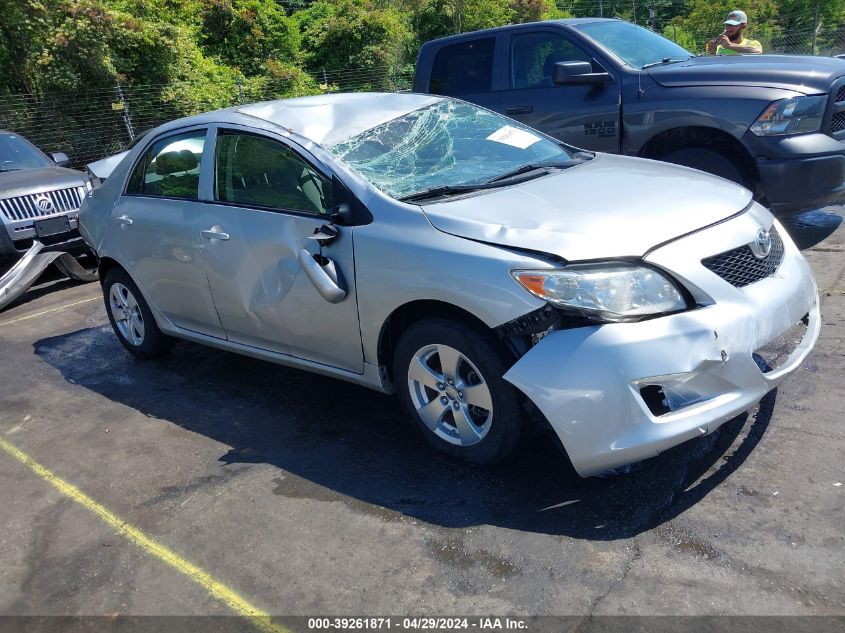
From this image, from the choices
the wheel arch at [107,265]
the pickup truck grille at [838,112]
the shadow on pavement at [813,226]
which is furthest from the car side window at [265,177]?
the shadow on pavement at [813,226]

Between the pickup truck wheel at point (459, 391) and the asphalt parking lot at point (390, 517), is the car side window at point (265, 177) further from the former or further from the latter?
the asphalt parking lot at point (390, 517)

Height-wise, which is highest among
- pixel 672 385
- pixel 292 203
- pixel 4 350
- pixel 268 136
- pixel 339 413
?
pixel 268 136

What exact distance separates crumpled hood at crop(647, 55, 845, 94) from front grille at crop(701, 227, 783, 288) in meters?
2.85

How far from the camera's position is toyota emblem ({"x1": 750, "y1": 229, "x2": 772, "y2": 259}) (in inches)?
139

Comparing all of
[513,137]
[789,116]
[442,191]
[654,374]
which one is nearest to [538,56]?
[789,116]

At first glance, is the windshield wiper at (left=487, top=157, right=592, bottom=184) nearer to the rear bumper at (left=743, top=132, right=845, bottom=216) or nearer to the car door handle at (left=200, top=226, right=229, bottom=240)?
the car door handle at (left=200, top=226, right=229, bottom=240)

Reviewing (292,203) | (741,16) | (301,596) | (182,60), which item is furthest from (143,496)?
(182,60)

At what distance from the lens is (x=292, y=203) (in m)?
4.20

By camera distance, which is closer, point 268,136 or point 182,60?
point 268,136

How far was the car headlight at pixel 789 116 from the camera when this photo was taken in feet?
19.0

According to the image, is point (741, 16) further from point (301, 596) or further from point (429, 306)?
point (301, 596)

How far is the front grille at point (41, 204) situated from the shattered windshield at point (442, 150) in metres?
5.28

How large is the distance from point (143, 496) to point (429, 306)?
5.46ft

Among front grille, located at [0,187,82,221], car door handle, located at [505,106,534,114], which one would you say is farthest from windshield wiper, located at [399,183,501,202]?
front grille, located at [0,187,82,221]
